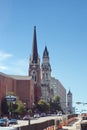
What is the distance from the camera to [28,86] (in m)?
199

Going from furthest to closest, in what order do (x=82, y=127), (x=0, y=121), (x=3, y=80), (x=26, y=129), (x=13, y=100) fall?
(x=3, y=80)
(x=13, y=100)
(x=0, y=121)
(x=82, y=127)
(x=26, y=129)

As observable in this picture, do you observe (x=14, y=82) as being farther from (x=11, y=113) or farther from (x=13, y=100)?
(x=13, y=100)

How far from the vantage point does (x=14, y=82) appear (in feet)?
645

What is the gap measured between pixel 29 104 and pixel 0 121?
122m

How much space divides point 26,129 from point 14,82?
15838 centimetres

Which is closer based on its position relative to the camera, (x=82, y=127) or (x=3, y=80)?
(x=82, y=127)

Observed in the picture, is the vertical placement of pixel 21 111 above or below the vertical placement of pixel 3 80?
below

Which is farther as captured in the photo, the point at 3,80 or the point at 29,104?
the point at 29,104

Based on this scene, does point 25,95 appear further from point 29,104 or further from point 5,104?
point 5,104

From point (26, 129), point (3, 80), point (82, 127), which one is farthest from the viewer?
point (3, 80)

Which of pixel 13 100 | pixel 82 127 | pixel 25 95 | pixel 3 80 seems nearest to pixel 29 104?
pixel 25 95

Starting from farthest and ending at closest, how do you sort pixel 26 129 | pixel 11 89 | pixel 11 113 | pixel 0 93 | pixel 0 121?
pixel 11 89 → pixel 0 93 → pixel 11 113 → pixel 0 121 → pixel 26 129

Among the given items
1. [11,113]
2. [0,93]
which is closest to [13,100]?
[11,113]

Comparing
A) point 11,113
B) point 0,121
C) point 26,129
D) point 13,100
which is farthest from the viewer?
point 11,113
